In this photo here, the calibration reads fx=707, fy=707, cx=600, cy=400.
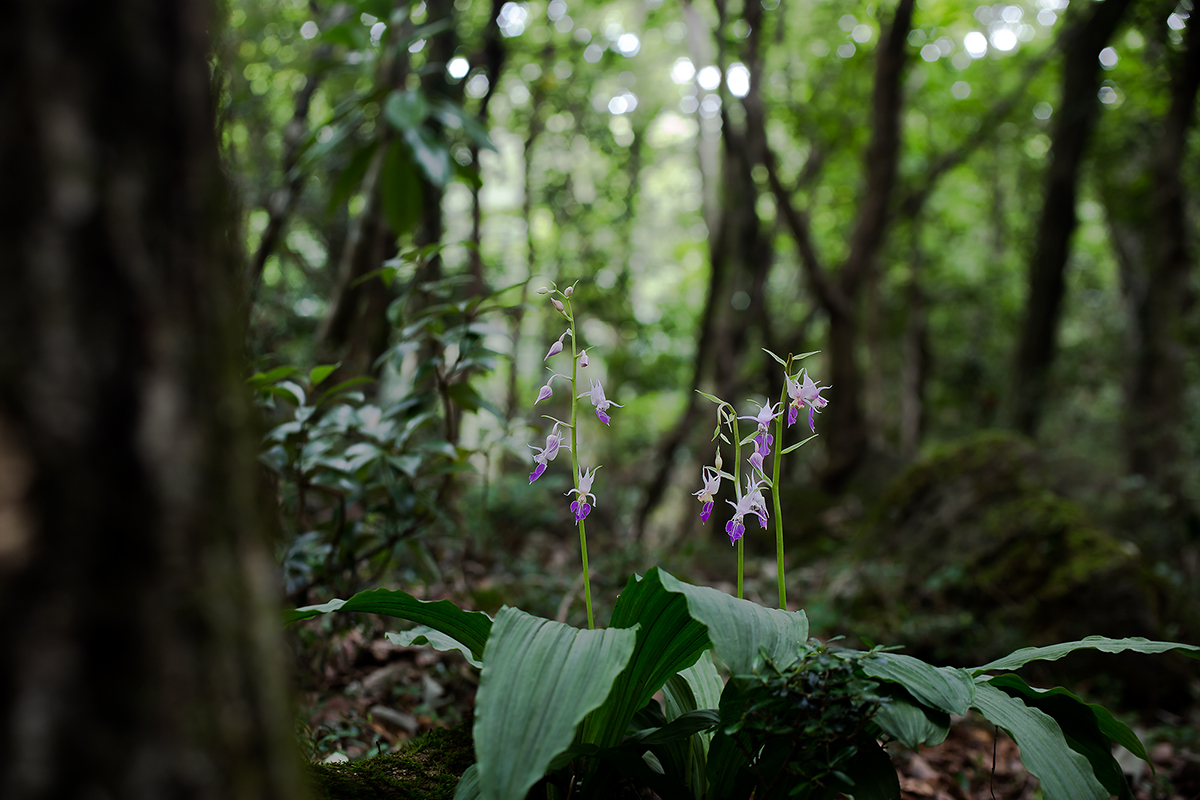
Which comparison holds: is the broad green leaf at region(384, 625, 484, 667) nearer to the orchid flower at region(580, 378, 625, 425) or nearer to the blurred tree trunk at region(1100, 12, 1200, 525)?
the orchid flower at region(580, 378, 625, 425)

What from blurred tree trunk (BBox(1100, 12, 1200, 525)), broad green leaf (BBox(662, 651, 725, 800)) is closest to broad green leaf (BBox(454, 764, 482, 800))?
broad green leaf (BBox(662, 651, 725, 800))

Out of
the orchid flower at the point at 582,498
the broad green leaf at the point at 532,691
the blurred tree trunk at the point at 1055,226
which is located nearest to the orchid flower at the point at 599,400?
the orchid flower at the point at 582,498

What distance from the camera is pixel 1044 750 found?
126cm

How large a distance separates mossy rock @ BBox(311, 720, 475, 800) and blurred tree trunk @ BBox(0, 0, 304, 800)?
0.83m

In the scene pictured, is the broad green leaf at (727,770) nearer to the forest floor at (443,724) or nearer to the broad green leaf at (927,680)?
the broad green leaf at (927,680)

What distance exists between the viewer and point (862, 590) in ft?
12.1

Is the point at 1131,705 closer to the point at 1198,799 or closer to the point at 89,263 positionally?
the point at 1198,799

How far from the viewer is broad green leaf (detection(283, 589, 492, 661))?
1.32m

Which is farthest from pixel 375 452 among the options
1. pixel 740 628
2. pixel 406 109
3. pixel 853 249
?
pixel 853 249

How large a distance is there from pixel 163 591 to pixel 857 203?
9.38 metres

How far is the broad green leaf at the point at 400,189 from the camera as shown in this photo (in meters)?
3.37

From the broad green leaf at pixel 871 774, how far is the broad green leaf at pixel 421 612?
0.71 metres

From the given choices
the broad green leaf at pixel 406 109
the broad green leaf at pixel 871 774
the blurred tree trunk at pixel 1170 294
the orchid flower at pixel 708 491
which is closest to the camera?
the broad green leaf at pixel 871 774

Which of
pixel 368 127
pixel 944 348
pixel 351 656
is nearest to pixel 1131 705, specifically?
pixel 351 656
